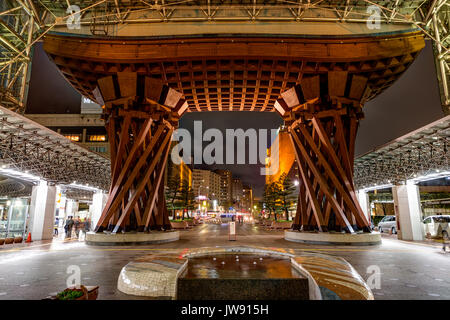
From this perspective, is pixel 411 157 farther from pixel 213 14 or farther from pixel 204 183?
pixel 204 183

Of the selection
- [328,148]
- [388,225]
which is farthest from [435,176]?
[388,225]

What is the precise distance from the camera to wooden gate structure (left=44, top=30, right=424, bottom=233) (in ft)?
59.0

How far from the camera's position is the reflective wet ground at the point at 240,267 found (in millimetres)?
5832

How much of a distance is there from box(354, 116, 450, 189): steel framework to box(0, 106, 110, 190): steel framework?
76.9ft

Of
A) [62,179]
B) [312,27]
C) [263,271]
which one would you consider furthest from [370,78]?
[62,179]

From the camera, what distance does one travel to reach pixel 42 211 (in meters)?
22.6

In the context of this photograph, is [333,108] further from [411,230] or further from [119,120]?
[119,120]

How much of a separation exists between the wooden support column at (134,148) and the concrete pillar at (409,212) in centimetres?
1978

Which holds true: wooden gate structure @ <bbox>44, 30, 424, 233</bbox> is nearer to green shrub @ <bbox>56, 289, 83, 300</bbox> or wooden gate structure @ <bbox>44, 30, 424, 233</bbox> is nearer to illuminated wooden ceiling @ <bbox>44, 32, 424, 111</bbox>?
illuminated wooden ceiling @ <bbox>44, 32, 424, 111</bbox>

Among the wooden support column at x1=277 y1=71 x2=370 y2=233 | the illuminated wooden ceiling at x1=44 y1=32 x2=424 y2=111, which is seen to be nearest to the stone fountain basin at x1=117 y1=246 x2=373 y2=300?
the wooden support column at x1=277 y1=71 x2=370 y2=233

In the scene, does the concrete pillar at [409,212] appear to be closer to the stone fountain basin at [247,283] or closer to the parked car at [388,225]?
the parked car at [388,225]

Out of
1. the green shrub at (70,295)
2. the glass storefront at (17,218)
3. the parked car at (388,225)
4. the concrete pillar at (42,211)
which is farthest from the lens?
the parked car at (388,225)

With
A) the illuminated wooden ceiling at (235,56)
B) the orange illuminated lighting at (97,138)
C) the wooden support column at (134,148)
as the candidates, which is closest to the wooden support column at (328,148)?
the illuminated wooden ceiling at (235,56)

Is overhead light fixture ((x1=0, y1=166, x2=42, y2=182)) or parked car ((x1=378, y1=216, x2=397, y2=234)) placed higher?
overhead light fixture ((x1=0, y1=166, x2=42, y2=182))
